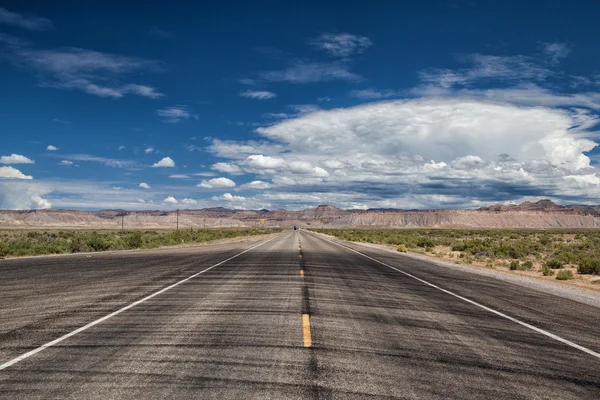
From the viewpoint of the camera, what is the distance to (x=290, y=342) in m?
7.21

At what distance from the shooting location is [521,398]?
16.8 ft

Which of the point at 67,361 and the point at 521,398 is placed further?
the point at 67,361

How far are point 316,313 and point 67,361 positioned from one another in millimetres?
4869

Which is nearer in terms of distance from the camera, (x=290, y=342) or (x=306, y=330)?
(x=290, y=342)

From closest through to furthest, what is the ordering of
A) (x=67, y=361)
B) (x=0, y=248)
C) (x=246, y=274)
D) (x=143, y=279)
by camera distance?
(x=67, y=361), (x=143, y=279), (x=246, y=274), (x=0, y=248)

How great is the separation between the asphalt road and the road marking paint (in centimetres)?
2

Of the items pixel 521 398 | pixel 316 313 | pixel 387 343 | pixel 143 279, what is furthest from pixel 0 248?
pixel 521 398

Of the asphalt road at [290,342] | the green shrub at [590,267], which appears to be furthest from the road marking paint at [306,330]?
the green shrub at [590,267]

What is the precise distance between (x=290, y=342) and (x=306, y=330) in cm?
87

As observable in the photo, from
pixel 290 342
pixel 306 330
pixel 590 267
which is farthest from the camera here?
pixel 590 267

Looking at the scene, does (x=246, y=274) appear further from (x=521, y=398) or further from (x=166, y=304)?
(x=521, y=398)

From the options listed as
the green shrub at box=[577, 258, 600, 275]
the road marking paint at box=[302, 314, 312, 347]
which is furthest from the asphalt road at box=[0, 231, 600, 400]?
the green shrub at box=[577, 258, 600, 275]

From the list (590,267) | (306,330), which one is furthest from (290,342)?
(590,267)

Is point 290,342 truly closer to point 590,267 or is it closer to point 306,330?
point 306,330
